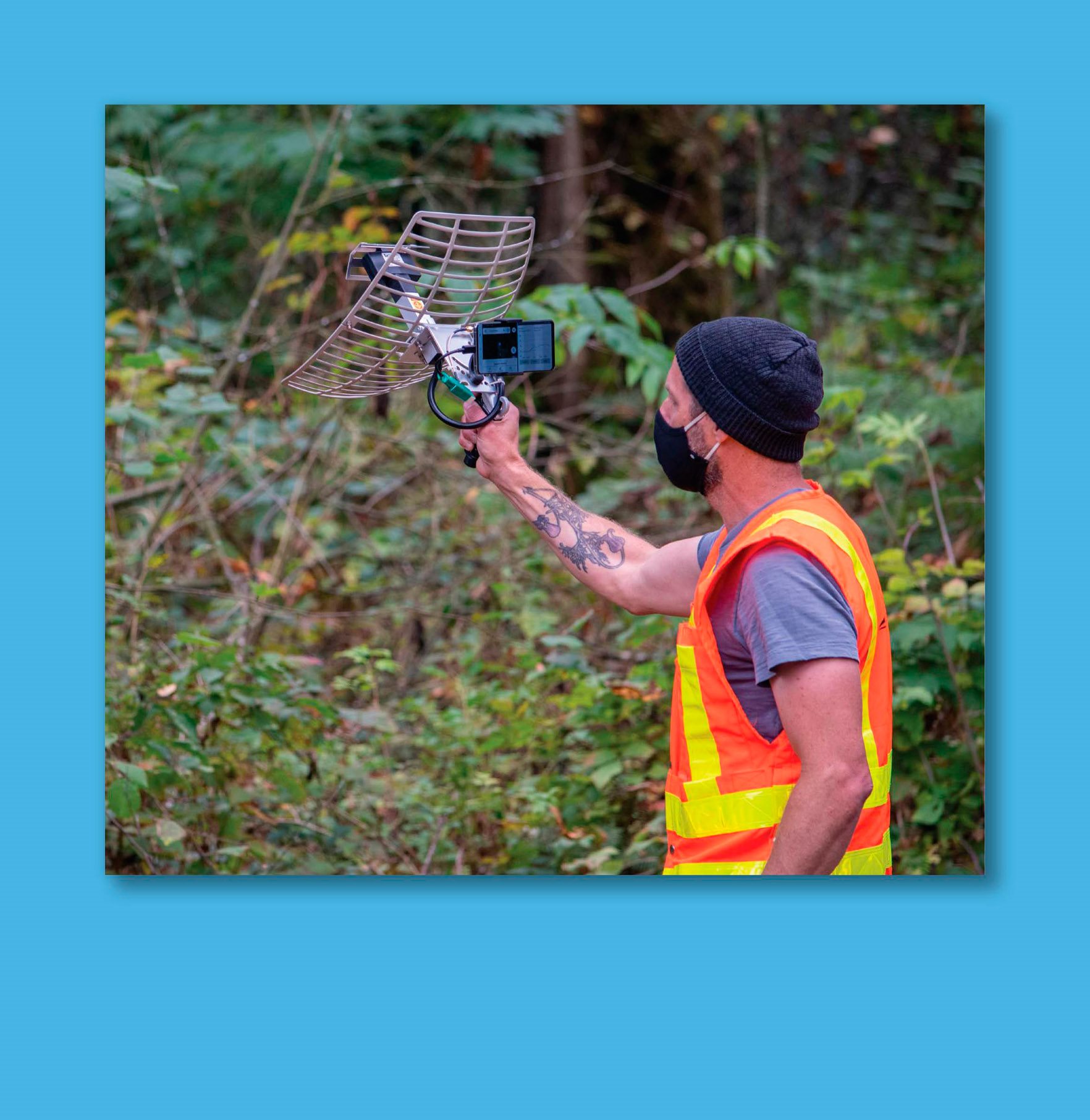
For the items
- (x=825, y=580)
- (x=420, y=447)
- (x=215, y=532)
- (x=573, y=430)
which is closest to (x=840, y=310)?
(x=573, y=430)

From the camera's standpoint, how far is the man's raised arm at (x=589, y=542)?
2.43 m

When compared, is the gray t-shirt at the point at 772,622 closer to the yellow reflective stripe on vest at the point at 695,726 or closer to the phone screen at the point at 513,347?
the yellow reflective stripe on vest at the point at 695,726

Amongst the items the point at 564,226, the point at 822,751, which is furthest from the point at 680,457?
the point at 564,226

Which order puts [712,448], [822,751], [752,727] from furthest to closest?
1. [712,448]
2. [752,727]
3. [822,751]

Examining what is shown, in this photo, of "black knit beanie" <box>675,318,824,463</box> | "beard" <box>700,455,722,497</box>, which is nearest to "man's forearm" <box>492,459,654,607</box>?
"beard" <box>700,455,722,497</box>

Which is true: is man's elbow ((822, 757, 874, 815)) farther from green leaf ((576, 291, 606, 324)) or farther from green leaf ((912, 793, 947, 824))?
green leaf ((576, 291, 606, 324))

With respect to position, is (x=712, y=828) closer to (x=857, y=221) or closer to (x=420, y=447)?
(x=420, y=447)

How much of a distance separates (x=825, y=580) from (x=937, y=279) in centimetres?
519

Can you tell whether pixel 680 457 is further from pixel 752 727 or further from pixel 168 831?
pixel 168 831

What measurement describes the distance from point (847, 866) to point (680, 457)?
2.39ft

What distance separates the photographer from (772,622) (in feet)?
6.22

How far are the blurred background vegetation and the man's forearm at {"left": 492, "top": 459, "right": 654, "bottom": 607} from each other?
3.14ft

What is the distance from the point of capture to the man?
6.16 ft

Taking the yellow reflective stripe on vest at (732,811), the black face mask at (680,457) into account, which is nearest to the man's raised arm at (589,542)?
the black face mask at (680,457)
